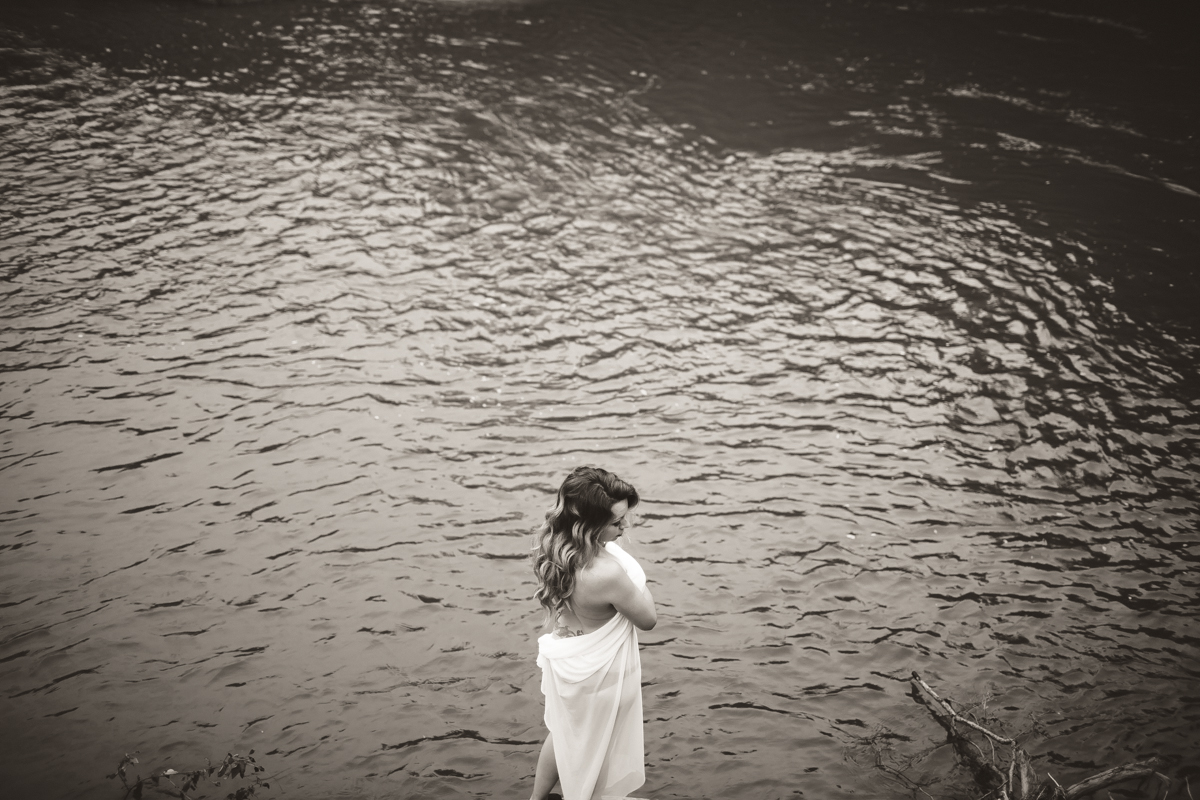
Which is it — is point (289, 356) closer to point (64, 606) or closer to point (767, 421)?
point (64, 606)

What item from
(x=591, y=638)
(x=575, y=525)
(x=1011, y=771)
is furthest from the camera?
(x=1011, y=771)

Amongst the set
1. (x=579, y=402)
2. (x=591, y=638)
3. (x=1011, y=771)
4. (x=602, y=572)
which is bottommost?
(x=579, y=402)

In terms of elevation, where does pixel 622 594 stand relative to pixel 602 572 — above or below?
below

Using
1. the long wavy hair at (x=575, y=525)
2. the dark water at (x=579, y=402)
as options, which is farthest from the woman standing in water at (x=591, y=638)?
the dark water at (x=579, y=402)

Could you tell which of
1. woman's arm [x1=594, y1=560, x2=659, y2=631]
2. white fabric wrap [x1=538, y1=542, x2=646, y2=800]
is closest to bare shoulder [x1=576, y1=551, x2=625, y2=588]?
woman's arm [x1=594, y1=560, x2=659, y2=631]

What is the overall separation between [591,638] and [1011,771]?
3525 millimetres

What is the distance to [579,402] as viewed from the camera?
11.9m

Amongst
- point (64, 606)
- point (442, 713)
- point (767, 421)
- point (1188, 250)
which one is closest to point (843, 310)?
point (767, 421)

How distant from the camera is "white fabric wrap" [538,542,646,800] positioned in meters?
5.55

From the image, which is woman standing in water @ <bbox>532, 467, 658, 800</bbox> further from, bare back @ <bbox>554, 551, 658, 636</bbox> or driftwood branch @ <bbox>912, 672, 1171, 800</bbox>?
driftwood branch @ <bbox>912, 672, 1171, 800</bbox>

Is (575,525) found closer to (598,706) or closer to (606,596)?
(606,596)

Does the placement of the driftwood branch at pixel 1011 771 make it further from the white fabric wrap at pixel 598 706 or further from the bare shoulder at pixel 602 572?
the bare shoulder at pixel 602 572

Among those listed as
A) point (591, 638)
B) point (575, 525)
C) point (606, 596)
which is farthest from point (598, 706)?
point (575, 525)

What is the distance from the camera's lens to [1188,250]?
49.1 ft
